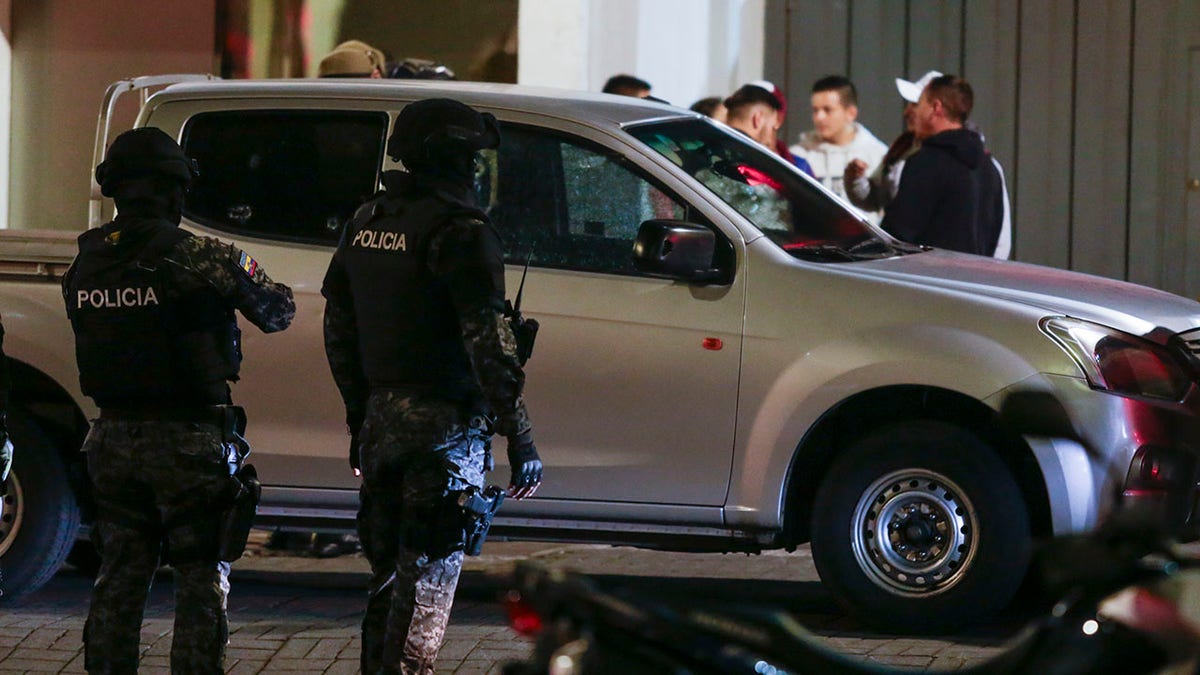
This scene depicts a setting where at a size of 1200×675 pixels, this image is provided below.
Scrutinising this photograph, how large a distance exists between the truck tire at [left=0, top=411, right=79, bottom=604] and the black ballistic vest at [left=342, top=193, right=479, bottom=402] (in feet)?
7.64

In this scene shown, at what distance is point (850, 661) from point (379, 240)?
8.83ft

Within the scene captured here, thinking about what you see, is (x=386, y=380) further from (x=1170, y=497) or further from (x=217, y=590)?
(x=1170, y=497)

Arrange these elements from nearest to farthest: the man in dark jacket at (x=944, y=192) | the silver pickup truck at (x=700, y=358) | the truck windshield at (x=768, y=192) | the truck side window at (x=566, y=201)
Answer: the silver pickup truck at (x=700, y=358) < the truck side window at (x=566, y=201) < the truck windshield at (x=768, y=192) < the man in dark jacket at (x=944, y=192)

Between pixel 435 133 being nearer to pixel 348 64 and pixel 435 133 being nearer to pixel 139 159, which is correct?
pixel 139 159

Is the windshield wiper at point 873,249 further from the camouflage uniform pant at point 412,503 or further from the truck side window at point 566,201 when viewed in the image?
the camouflage uniform pant at point 412,503

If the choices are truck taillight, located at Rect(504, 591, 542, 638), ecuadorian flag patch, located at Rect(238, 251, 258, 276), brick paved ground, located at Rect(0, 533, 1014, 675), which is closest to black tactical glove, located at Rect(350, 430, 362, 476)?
ecuadorian flag patch, located at Rect(238, 251, 258, 276)

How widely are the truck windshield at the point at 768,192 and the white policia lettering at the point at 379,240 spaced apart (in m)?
1.87

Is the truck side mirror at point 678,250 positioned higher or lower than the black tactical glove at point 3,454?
higher

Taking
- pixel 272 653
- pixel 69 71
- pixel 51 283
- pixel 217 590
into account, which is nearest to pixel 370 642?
pixel 217 590

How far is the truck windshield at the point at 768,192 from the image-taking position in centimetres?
702

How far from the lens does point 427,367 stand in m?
5.26

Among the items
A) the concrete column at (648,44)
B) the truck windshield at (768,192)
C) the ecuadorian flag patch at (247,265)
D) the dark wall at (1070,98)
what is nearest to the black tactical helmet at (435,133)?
the ecuadorian flag patch at (247,265)

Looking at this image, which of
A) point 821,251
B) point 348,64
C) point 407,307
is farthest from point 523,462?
point 348,64

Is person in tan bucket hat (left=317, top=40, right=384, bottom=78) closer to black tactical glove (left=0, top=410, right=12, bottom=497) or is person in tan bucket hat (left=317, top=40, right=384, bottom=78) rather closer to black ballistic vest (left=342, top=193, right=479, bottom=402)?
black tactical glove (left=0, top=410, right=12, bottom=497)
